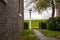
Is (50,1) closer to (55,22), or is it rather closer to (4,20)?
(55,22)

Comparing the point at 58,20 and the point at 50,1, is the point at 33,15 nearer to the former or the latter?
the point at 50,1

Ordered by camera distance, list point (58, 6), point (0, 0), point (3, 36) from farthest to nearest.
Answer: point (58, 6), point (3, 36), point (0, 0)

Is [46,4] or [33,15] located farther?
[33,15]

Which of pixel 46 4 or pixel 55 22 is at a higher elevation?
pixel 46 4

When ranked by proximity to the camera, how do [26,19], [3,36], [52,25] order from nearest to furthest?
[3,36], [52,25], [26,19]

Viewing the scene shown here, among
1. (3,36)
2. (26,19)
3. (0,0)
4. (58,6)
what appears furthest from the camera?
(26,19)

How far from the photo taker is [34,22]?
41.8m

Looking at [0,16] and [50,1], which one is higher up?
[50,1]

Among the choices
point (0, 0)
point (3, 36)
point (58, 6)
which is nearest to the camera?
point (0, 0)

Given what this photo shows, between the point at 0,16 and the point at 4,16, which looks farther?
the point at 4,16

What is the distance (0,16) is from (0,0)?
1.70 ft

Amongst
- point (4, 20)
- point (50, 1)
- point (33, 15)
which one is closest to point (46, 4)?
point (50, 1)

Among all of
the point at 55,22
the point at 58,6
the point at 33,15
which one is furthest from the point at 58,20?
the point at 33,15

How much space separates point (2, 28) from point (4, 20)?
364mm
